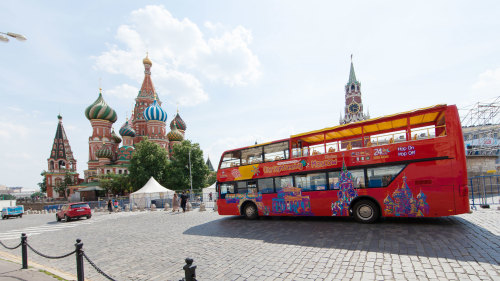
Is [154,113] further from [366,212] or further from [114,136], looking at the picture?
[366,212]

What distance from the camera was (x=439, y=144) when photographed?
26.8 feet

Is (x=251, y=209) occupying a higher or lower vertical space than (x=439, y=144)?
lower

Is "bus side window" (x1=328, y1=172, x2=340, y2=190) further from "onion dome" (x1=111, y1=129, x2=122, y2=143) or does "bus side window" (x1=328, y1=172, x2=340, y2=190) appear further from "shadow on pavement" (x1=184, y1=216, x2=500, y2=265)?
"onion dome" (x1=111, y1=129, x2=122, y2=143)

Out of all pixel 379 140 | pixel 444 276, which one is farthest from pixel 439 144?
pixel 444 276

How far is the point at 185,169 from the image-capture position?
4147cm

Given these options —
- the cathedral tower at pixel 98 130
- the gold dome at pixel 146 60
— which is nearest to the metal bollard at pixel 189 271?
the cathedral tower at pixel 98 130

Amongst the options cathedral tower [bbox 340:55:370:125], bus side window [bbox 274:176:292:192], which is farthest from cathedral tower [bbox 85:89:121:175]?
cathedral tower [bbox 340:55:370:125]

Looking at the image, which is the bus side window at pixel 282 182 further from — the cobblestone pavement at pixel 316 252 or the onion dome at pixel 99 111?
the onion dome at pixel 99 111

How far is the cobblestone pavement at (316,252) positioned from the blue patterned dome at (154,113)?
44.5 m

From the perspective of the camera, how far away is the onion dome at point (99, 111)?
50.8 meters

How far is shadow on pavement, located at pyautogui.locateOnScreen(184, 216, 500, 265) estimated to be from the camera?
564 cm

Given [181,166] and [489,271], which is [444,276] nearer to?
[489,271]

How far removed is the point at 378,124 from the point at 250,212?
7319 mm

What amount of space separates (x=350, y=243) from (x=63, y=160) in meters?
74.7
